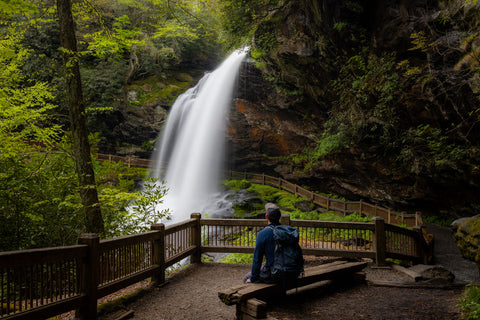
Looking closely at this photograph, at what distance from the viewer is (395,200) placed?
48.3ft

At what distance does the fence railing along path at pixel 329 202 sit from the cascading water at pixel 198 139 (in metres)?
1.81

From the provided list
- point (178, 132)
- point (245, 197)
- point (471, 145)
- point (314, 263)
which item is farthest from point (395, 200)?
point (178, 132)

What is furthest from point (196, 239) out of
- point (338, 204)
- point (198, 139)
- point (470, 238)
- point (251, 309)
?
point (198, 139)

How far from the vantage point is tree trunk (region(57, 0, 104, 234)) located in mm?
6109

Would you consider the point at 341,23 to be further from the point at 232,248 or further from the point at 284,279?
the point at 284,279

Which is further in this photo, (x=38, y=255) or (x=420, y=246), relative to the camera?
(x=420, y=246)

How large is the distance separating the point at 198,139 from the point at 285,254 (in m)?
19.4

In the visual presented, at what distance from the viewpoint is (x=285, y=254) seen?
400 cm

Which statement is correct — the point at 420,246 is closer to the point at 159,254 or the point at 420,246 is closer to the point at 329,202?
the point at 159,254

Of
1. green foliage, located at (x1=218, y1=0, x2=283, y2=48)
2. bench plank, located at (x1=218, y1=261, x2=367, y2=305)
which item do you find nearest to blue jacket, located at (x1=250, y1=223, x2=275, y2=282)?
bench plank, located at (x1=218, y1=261, x2=367, y2=305)

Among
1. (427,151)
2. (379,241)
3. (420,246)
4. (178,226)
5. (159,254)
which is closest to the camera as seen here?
(159,254)

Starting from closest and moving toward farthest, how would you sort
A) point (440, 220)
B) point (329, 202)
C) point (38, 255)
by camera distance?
1. point (38, 255)
2. point (440, 220)
3. point (329, 202)

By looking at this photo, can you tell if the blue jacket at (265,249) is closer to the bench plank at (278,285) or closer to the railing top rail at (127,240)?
the bench plank at (278,285)

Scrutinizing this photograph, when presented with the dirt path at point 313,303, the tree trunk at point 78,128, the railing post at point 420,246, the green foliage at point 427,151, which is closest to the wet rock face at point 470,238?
the dirt path at point 313,303
